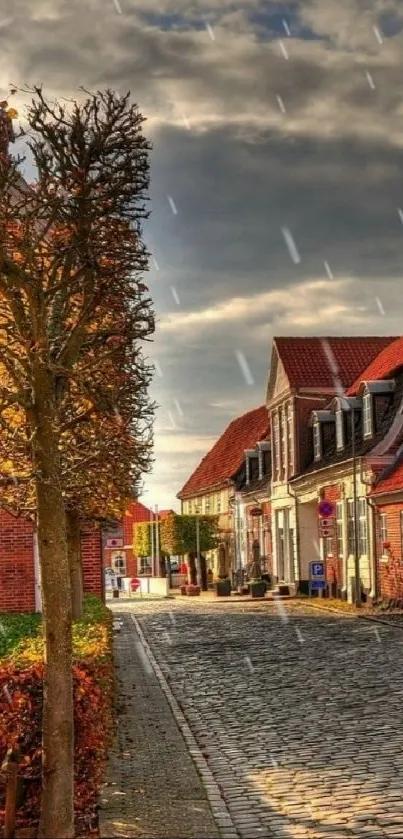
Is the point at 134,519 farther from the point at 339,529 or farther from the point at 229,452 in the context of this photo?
the point at 339,529

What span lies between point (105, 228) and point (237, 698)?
28.2 feet

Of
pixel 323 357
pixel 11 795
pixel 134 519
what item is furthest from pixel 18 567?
pixel 134 519

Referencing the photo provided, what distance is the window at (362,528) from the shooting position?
38562mm

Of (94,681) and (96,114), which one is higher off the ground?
(96,114)

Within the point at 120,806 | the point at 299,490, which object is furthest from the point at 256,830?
the point at 299,490

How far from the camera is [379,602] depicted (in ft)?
118

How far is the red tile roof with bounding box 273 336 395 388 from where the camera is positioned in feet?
159

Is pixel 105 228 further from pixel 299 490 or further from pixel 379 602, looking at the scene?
pixel 299 490

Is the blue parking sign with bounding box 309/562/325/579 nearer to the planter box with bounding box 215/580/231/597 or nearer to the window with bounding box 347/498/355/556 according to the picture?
the window with bounding box 347/498/355/556

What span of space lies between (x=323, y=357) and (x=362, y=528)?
1258 centimetres

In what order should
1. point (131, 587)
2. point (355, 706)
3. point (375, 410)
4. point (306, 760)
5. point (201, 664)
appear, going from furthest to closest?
point (131, 587) < point (375, 410) < point (201, 664) < point (355, 706) < point (306, 760)

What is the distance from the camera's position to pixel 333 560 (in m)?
43.2

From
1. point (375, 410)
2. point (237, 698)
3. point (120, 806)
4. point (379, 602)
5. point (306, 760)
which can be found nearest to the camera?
point (120, 806)

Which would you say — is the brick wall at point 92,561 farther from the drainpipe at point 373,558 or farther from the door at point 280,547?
the door at point 280,547
